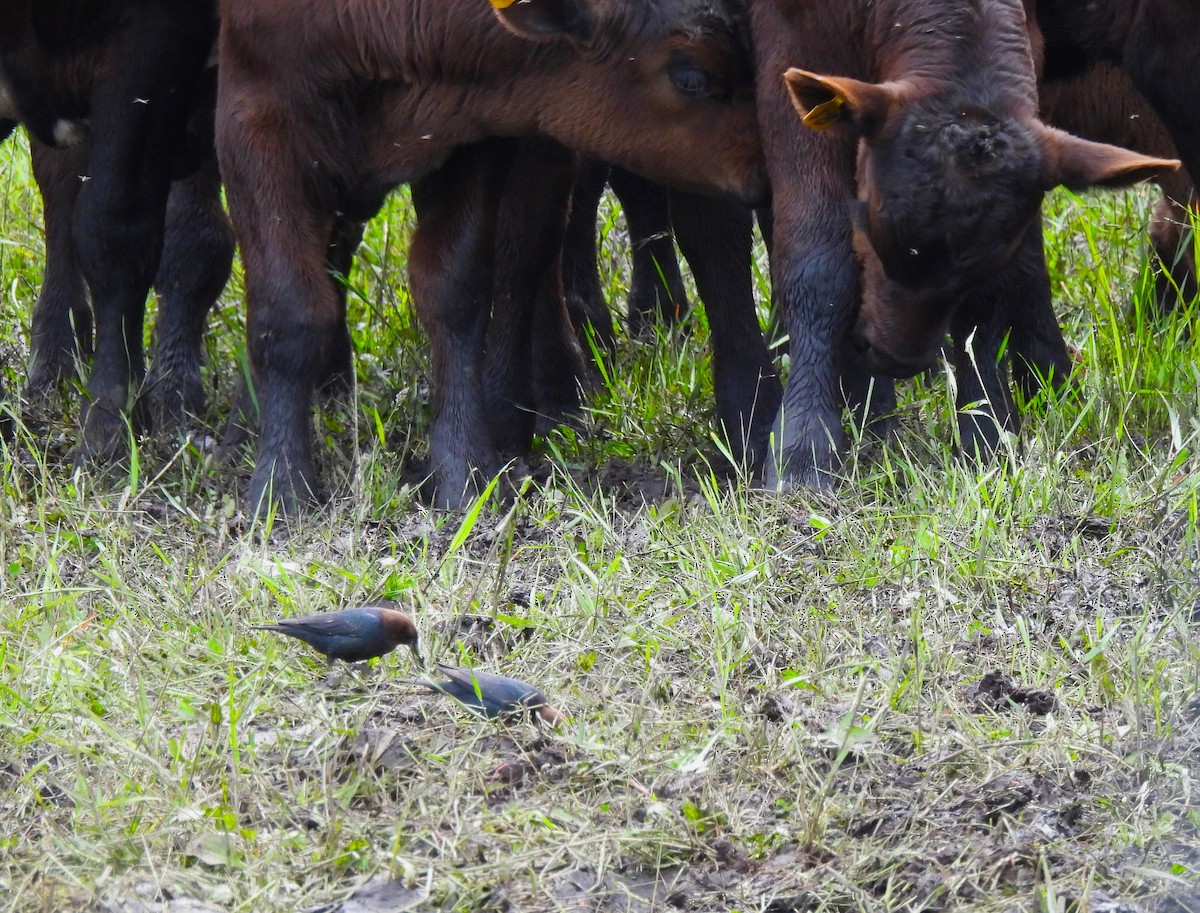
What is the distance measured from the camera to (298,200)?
545 centimetres

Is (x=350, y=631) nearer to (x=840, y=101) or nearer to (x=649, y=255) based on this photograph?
(x=840, y=101)

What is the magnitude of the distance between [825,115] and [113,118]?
8.27 feet

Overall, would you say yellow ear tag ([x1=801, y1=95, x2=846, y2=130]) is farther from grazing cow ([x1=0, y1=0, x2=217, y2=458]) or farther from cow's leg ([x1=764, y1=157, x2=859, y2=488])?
grazing cow ([x1=0, y1=0, x2=217, y2=458])

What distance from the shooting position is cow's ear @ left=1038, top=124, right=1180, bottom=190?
15.6ft

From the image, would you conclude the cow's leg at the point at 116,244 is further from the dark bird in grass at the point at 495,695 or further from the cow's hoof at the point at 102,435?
the dark bird in grass at the point at 495,695

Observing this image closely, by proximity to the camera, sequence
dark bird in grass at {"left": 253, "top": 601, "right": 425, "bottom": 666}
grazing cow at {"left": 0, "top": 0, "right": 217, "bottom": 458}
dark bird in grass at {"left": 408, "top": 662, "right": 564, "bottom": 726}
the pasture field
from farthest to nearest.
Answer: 1. grazing cow at {"left": 0, "top": 0, "right": 217, "bottom": 458}
2. dark bird in grass at {"left": 253, "top": 601, "right": 425, "bottom": 666}
3. dark bird in grass at {"left": 408, "top": 662, "right": 564, "bottom": 726}
4. the pasture field

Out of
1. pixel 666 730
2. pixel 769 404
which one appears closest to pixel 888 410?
pixel 769 404

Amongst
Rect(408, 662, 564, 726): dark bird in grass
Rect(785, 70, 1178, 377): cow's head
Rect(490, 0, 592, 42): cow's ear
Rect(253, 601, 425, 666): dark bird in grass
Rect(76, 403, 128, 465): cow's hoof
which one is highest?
Rect(490, 0, 592, 42): cow's ear

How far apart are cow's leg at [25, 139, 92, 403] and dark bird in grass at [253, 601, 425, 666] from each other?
3.10 m

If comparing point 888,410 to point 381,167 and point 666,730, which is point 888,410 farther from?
point 666,730

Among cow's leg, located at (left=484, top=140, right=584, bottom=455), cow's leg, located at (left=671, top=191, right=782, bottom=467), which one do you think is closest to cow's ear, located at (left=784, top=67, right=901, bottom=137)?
cow's leg, located at (left=671, top=191, right=782, bottom=467)

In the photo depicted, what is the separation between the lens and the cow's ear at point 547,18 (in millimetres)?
→ 4992

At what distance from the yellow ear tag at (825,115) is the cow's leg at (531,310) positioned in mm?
1351

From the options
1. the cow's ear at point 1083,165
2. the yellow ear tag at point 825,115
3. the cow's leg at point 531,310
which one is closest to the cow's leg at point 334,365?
the cow's leg at point 531,310
